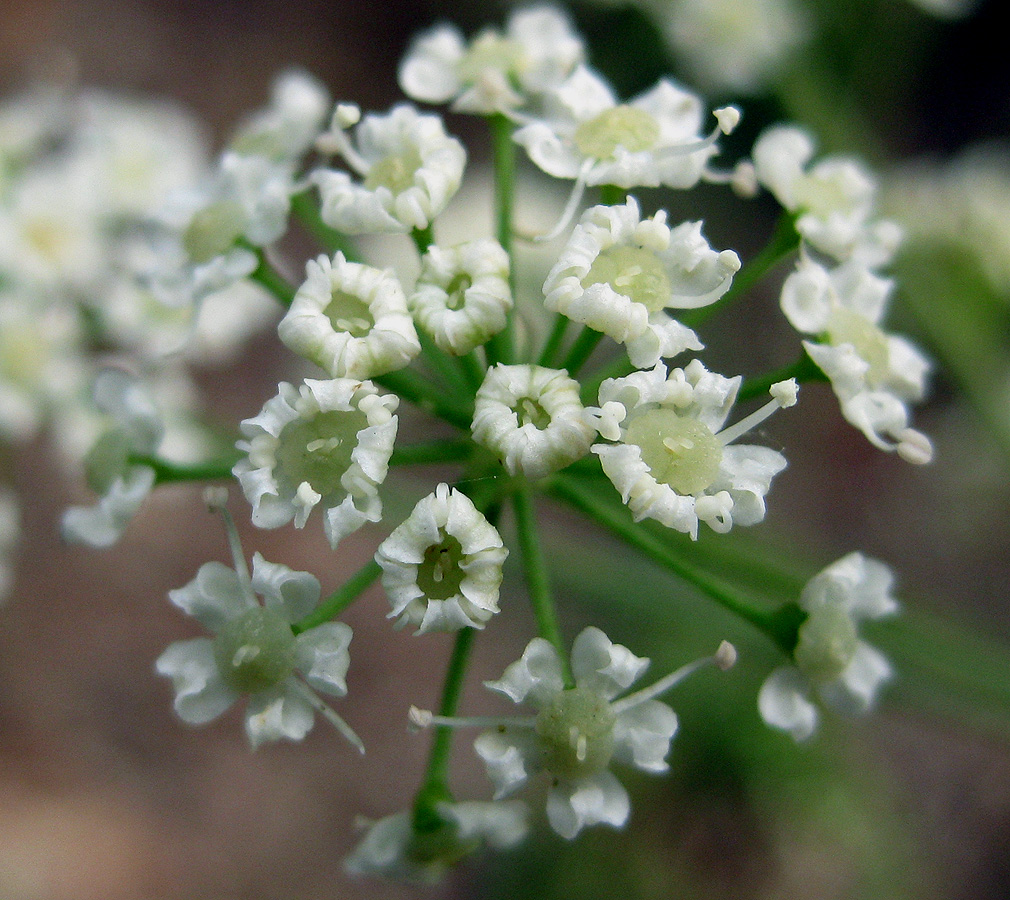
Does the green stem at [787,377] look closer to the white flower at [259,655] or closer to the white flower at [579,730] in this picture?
the white flower at [579,730]

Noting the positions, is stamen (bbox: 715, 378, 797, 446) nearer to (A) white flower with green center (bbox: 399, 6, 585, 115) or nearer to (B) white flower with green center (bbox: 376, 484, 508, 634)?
(B) white flower with green center (bbox: 376, 484, 508, 634)

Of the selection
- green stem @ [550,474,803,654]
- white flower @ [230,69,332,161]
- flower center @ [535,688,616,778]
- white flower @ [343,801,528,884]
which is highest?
white flower @ [230,69,332,161]

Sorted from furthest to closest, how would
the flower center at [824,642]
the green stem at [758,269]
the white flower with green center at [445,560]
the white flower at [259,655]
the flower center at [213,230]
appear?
the flower center at [213,230] < the green stem at [758,269] < the flower center at [824,642] < the white flower at [259,655] < the white flower with green center at [445,560]

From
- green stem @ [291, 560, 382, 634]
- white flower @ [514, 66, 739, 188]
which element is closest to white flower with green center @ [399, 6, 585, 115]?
white flower @ [514, 66, 739, 188]

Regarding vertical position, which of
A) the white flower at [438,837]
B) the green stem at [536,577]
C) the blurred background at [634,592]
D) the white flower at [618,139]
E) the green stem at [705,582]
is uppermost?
the white flower at [618,139]

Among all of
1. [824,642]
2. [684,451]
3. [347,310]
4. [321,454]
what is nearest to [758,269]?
[684,451]

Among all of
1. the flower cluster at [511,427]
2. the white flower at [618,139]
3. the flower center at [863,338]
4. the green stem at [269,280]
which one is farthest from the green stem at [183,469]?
the flower center at [863,338]

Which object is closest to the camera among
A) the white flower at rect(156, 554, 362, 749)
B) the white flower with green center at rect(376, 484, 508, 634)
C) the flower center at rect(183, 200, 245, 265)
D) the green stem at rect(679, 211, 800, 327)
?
the white flower with green center at rect(376, 484, 508, 634)
